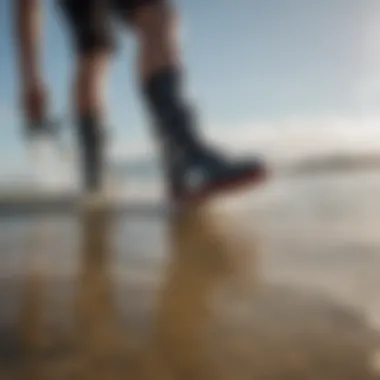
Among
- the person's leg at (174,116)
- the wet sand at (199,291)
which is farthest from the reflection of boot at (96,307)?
the person's leg at (174,116)

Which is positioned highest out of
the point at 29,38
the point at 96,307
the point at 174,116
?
the point at 29,38

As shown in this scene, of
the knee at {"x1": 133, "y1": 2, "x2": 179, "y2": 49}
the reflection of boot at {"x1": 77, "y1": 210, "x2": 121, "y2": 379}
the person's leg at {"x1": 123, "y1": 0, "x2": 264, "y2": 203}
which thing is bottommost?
the reflection of boot at {"x1": 77, "y1": 210, "x2": 121, "y2": 379}

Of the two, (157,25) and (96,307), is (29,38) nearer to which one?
(157,25)

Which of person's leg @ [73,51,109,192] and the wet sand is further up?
person's leg @ [73,51,109,192]

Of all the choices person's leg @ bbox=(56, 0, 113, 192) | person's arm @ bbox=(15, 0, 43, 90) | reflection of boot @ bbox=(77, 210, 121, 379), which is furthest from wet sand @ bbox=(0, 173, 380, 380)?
Answer: person's arm @ bbox=(15, 0, 43, 90)

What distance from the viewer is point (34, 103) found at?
115cm

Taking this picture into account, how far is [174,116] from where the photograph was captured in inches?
45.6

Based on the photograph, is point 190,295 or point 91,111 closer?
point 190,295

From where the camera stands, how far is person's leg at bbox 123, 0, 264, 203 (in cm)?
113

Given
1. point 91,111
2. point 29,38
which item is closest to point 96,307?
point 91,111

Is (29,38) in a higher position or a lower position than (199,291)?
higher

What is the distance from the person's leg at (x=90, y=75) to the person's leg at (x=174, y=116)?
0.06 meters

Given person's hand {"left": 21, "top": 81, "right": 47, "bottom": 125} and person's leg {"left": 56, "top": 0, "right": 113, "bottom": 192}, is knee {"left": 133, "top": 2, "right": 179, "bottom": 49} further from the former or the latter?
person's hand {"left": 21, "top": 81, "right": 47, "bottom": 125}

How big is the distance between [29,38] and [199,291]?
53 cm
